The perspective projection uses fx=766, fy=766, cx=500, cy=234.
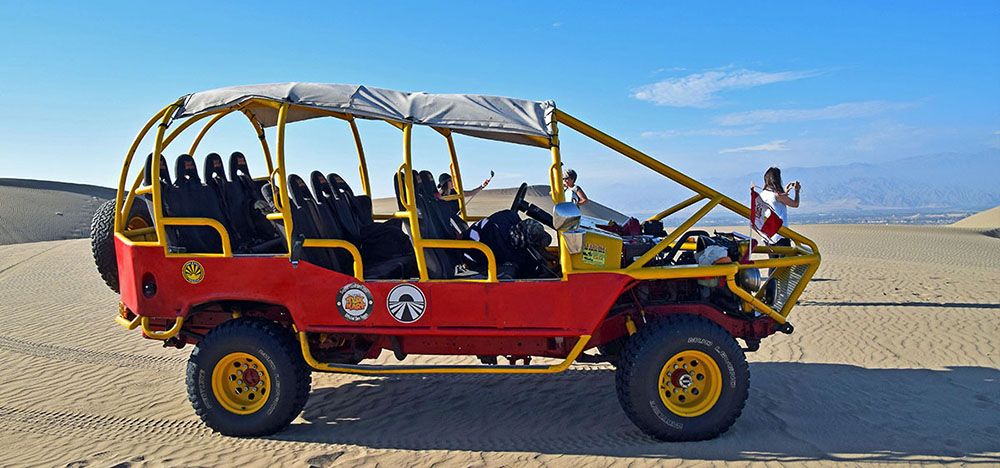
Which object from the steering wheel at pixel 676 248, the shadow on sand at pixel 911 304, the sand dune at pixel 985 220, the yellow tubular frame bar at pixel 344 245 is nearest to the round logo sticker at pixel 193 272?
the yellow tubular frame bar at pixel 344 245

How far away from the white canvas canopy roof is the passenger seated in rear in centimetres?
79

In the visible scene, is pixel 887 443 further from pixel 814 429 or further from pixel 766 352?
pixel 766 352

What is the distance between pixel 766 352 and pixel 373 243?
4.61 meters

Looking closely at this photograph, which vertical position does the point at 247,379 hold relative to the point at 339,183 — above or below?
below

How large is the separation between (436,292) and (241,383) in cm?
170

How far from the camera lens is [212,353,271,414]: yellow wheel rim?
18.8 ft

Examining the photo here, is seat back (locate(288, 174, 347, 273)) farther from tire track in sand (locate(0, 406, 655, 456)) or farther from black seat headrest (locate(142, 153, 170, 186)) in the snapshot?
tire track in sand (locate(0, 406, 655, 456))

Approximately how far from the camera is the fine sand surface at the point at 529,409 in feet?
17.5

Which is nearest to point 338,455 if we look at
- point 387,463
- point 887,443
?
point 387,463

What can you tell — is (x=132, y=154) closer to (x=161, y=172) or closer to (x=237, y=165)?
(x=161, y=172)

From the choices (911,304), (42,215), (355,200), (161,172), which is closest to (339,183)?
(355,200)

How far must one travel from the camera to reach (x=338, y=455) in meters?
5.35

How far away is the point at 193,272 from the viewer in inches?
224

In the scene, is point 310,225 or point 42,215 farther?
point 42,215
